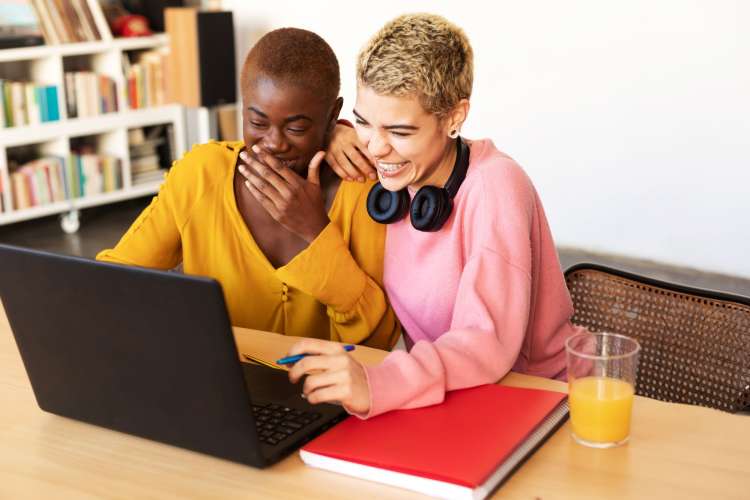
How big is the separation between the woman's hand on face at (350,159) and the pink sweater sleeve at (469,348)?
352 mm

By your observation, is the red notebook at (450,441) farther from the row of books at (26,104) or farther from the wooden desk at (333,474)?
the row of books at (26,104)

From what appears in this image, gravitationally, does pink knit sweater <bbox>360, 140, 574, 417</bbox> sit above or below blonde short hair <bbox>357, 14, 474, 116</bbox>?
below

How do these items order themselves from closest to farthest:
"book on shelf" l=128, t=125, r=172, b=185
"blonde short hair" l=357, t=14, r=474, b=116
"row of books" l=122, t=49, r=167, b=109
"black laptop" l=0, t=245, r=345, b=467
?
"black laptop" l=0, t=245, r=345, b=467 → "blonde short hair" l=357, t=14, r=474, b=116 → "row of books" l=122, t=49, r=167, b=109 → "book on shelf" l=128, t=125, r=172, b=185

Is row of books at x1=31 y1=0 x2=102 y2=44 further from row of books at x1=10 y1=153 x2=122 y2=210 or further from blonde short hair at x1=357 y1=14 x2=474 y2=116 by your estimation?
blonde short hair at x1=357 y1=14 x2=474 y2=116

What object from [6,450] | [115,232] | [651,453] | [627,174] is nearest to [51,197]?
[115,232]

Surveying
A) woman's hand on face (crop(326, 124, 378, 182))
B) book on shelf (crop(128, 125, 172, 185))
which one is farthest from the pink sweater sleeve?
book on shelf (crop(128, 125, 172, 185))

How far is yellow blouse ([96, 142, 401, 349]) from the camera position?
182cm

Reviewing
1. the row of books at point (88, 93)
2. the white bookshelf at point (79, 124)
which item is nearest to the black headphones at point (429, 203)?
the white bookshelf at point (79, 124)

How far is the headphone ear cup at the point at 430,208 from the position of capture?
1.60 metres

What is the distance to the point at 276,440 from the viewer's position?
4.17 feet

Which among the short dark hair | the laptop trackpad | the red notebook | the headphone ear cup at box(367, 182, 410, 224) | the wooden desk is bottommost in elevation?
the wooden desk

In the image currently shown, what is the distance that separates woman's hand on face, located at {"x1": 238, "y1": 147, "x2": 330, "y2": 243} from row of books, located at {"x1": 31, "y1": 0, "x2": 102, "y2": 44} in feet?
11.9

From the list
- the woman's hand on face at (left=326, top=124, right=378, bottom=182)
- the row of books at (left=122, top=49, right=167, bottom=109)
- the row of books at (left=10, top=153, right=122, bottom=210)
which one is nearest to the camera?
the woman's hand on face at (left=326, top=124, right=378, bottom=182)

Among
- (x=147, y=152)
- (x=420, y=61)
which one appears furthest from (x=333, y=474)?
(x=147, y=152)
